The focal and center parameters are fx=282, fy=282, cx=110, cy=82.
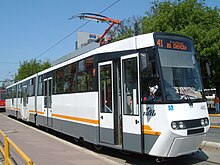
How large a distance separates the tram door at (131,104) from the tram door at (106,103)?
58 centimetres

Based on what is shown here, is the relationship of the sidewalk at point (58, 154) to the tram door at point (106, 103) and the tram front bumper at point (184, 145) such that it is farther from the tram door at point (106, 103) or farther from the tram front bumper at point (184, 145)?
the tram front bumper at point (184, 145)

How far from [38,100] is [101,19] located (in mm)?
8368

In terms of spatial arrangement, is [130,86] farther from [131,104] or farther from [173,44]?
[173,44]

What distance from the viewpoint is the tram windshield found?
7.10 meters

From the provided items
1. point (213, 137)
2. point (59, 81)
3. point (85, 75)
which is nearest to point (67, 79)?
point (59, 81)

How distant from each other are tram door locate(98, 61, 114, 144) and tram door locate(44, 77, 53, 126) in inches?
233

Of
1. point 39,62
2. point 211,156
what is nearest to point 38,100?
point 211,156

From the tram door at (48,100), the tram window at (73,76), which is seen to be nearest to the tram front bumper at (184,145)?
the tram window at (73,76)

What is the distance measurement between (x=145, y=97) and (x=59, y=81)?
650 centimetres

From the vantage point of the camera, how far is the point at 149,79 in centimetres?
726

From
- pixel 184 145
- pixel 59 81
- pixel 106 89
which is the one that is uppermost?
pixel 59 81

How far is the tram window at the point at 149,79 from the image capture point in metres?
7.07

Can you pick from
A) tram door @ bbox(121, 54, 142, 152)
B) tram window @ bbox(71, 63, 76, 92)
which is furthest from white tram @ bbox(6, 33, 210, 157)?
tram window @ bbox(71, 63, 76, 92)

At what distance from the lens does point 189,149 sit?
719 cm
